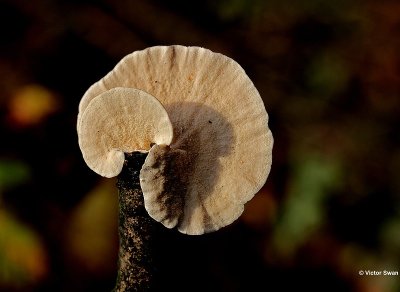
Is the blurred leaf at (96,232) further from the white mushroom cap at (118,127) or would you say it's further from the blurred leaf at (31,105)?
the white mushroom cap at (118,127)

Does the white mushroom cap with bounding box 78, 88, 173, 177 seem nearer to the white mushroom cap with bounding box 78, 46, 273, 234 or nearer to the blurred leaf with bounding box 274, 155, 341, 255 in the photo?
the white mushroom cap with bounding box 78, 46, 273, 234

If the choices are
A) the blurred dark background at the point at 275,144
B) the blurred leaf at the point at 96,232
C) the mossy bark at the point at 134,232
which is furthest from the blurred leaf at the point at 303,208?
the mossy bark at the point at 134,232

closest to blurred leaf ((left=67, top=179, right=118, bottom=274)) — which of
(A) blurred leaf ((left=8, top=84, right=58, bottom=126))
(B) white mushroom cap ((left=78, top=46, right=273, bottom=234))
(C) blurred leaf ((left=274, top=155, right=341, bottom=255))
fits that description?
(A) blurred leaf ((left=8, top=84, right=58, bottom=126))

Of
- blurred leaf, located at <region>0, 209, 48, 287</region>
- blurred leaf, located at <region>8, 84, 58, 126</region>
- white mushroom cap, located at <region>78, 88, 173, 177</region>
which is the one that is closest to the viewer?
white mushroom cap, located at <region>78, 88, 173, 177</region>

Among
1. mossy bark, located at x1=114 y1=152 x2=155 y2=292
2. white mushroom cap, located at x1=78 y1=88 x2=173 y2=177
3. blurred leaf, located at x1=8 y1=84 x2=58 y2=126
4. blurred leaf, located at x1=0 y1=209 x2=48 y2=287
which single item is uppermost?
white mushroom cap, located at x1=78 y1=88 x2=173 y2=177

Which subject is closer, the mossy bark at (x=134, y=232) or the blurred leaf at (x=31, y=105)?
the mossy bark at (x=134, y=232)

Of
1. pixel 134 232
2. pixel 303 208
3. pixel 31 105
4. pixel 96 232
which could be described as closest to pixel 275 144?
pixel 303 208
